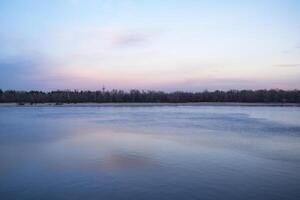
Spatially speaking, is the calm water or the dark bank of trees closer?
the calm water

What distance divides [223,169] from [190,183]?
174 cm

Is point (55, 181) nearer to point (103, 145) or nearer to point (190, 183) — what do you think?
point (190, 183)

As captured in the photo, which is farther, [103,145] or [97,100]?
[97,100]

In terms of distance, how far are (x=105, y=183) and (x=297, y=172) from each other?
455 cm

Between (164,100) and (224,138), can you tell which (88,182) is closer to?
(224,138)

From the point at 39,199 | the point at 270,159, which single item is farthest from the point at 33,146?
the point at 270,159

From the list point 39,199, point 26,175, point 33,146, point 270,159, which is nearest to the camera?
point 39,199

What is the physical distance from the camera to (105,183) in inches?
284

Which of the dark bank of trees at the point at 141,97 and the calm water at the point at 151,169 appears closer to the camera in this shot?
the calm water at the point at 151,169

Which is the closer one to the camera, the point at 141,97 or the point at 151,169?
the point at 151,169

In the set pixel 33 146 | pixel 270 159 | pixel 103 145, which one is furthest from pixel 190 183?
pixel 33 146

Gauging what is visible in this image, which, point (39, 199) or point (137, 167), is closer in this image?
point (39, 199)

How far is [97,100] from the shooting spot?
3735 inches

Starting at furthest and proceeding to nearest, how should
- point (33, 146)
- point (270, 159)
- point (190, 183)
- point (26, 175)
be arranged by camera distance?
point (33, 146) → point (270, 159) → point (26, 175) → point (190, 183)
